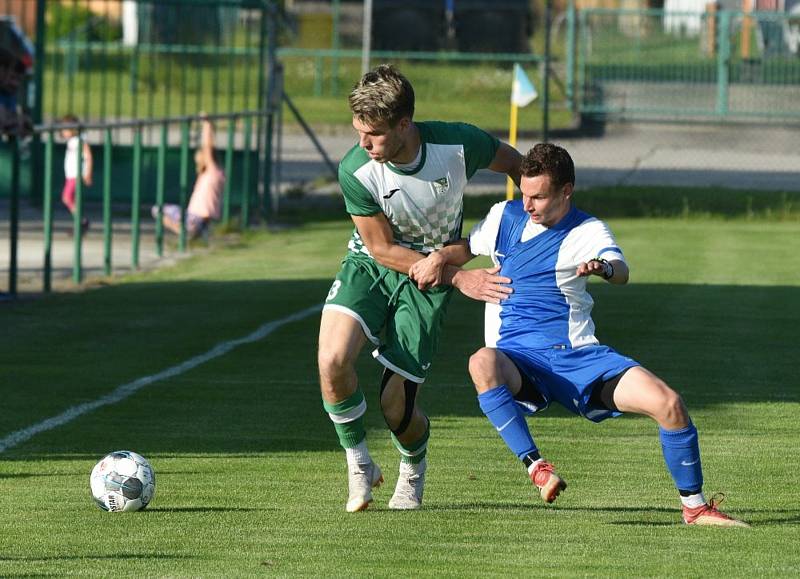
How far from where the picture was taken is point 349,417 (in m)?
7.49

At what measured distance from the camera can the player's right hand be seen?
7.20 m

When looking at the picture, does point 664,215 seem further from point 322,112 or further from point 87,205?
point 322,112

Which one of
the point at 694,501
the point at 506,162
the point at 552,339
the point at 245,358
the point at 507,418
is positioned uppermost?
the point at 506,162

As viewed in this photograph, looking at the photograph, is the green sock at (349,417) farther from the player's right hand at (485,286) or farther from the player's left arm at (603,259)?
the player's left arm at (603,259)

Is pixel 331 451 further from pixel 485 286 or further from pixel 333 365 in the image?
pixel 485 286

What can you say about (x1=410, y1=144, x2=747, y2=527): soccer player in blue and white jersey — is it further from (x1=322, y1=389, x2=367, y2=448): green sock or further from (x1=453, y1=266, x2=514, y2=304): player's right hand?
(x1=322, y1=389, x2=367, y2=448): green sock

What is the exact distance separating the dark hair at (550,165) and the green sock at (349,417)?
1227 millimetres

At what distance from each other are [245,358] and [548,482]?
20.8ft

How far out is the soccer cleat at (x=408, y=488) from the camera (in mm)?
7602

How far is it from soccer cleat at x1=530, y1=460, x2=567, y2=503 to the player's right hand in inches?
29.7

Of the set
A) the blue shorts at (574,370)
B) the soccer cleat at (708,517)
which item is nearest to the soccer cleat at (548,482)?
the blue shorts at (574,370)

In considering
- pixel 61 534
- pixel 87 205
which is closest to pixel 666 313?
pixel 61 534

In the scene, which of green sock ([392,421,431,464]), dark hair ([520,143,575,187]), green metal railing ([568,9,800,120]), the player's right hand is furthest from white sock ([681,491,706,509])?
green metal railing ([568,9,800,120])

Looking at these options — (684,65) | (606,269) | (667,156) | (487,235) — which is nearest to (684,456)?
(606,269)
